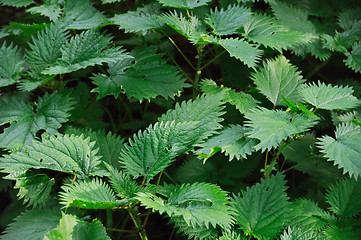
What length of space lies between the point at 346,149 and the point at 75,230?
99 cm

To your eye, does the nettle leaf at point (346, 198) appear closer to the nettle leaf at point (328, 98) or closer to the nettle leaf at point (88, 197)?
the nettle leaf at point (328, 98)

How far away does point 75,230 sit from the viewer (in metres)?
1.05

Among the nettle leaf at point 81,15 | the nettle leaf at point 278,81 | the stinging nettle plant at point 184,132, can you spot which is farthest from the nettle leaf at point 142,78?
the nettle leaf at point 278,81

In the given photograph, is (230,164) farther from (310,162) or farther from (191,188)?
(191,188)

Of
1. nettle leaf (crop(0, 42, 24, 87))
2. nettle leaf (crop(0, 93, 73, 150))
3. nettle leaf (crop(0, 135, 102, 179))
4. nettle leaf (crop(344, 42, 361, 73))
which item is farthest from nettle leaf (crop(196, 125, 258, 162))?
nettle leaf (crop(0, 42, 24, 87))

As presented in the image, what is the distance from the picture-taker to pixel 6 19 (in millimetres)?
2490

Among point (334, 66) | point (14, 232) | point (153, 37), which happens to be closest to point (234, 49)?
point (153, 37)

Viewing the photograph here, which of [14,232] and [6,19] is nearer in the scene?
[14,232]

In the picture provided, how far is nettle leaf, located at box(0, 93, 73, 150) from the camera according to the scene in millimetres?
1373

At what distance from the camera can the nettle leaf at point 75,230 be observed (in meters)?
1.01

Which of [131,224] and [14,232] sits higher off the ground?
[14,232]

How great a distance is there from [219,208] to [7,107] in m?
1.05

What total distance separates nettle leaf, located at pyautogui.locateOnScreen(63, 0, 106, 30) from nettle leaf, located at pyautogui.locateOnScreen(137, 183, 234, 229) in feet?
3.08

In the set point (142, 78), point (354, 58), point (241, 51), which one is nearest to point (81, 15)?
point (142, 78)
